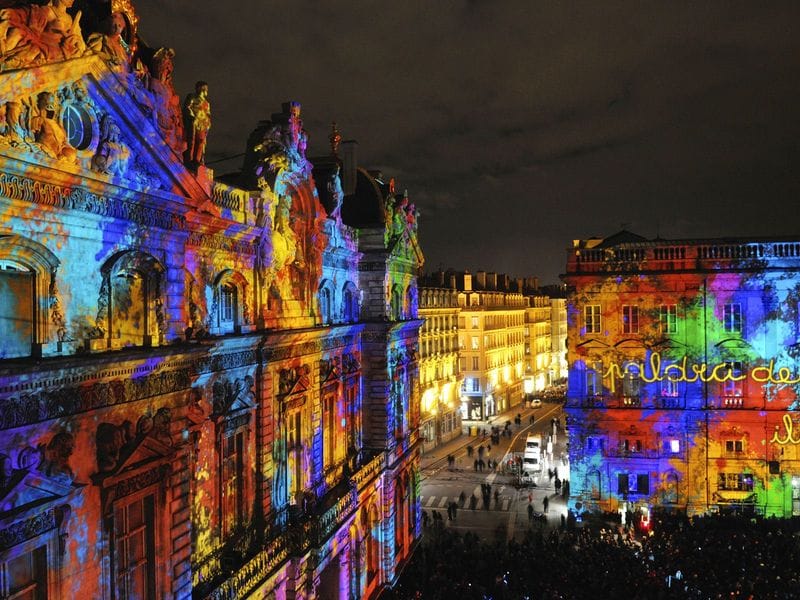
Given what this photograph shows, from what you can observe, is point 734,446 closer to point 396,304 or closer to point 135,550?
point 396,304

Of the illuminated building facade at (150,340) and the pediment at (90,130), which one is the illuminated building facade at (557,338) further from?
the pediment at (90,130)

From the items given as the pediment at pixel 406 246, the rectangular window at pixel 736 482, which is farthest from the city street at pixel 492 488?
the pediment at pixel 406 246

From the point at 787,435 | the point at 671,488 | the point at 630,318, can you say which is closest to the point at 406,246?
the point at 630,318

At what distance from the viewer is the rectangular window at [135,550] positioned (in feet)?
50.7

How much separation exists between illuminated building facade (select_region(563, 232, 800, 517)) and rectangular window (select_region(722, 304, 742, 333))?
6cm

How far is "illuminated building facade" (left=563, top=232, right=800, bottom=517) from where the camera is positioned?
43.0 meters

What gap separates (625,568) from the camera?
30391 millimetres

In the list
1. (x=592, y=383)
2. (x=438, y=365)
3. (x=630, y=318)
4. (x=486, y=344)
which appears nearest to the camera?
(x=630, y=318)

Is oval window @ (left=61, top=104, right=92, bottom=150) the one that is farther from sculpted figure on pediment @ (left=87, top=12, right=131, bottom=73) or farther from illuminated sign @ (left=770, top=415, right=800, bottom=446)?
illuminated sign @ (left=770, top=415, right=800, bottom=446)

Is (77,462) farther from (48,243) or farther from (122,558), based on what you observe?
(48,243)

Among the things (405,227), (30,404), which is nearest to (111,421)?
(30,404)

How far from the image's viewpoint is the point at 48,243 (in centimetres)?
1352

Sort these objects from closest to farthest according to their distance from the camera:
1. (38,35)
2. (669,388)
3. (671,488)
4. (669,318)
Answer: (38,35) → (671,488) → (669,388) → (669,318)

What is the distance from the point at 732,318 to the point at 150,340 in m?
38.2
